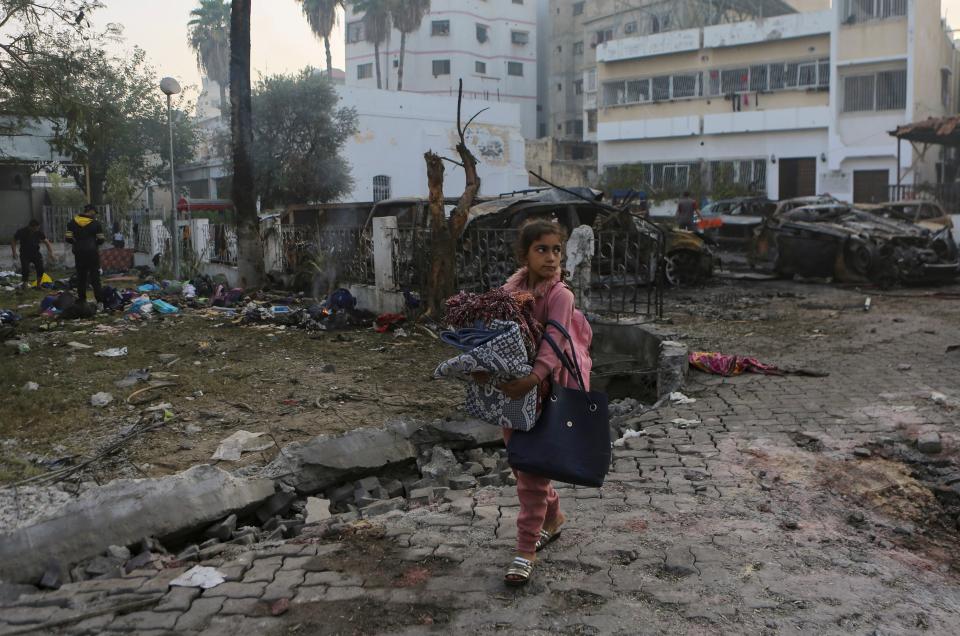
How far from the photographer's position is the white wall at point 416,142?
1328 inches

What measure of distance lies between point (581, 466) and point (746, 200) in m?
19.9

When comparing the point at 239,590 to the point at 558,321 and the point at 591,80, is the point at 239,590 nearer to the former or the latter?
the point at 558,321

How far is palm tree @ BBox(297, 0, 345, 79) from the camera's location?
177 feet

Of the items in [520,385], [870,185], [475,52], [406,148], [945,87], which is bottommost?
[520,385]

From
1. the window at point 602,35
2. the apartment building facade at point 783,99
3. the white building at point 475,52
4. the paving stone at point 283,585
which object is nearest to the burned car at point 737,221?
the apartment building facade at point 783,99

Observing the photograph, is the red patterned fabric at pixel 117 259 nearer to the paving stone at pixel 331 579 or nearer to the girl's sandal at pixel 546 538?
the paving stone at pixel 331 579

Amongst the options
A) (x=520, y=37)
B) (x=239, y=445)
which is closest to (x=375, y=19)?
(x=520, y=37)

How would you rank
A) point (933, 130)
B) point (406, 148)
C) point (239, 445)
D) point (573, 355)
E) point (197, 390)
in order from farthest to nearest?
point (406, 148), point (933, 130), point (197, 390), point (239, 445), point (573, 355)

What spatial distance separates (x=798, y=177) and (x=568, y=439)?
3294cm

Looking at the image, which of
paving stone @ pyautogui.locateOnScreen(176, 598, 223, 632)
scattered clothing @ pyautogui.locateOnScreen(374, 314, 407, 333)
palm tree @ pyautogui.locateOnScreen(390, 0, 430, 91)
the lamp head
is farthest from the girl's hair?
palm tree @ pyautogui.locateOnScreen(390, 0, 430, 91)

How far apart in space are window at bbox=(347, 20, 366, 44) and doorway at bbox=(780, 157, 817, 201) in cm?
3247

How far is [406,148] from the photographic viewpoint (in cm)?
3534

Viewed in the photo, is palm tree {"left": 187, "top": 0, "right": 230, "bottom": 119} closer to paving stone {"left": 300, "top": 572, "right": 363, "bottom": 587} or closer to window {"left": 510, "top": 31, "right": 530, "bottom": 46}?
window {"left": 510, "top": 31, "right": 530, "bottom": 46}

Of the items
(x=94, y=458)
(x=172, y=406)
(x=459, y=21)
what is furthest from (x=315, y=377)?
(x=459, y=21)
